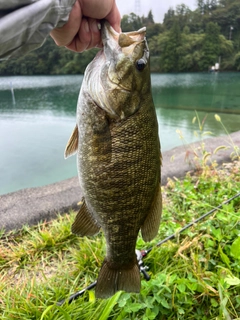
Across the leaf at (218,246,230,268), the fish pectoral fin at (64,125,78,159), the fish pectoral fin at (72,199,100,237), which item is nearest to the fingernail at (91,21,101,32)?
the fish pectoral fin at (64,125,78,159)

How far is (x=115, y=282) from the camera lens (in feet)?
5.53

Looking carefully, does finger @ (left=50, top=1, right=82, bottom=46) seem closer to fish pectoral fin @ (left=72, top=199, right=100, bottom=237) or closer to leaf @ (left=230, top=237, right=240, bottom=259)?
fish pectoral fin @ (left=72, top=199, right=100, bottom=237)

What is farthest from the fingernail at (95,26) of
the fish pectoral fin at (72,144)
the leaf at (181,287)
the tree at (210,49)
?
the tree at (210,49)

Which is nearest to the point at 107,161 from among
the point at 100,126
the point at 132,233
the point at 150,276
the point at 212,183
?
the point at 100,126

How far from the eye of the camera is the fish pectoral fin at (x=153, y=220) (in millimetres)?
1591

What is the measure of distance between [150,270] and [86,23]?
2.05 metres

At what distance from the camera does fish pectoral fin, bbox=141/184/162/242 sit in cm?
159

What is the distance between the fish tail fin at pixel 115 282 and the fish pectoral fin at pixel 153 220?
286 mm

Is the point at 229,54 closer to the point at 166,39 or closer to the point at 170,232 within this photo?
the point at 166,39

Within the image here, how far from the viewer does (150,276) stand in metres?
2.37

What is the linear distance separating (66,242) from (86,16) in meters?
2.29

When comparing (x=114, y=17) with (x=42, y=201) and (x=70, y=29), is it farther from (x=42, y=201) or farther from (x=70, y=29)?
(x=42, y=201)

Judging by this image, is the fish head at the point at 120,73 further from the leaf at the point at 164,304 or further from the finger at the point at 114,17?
the leaf at the point at 164,304

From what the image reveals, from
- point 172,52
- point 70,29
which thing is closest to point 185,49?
point 172,52
